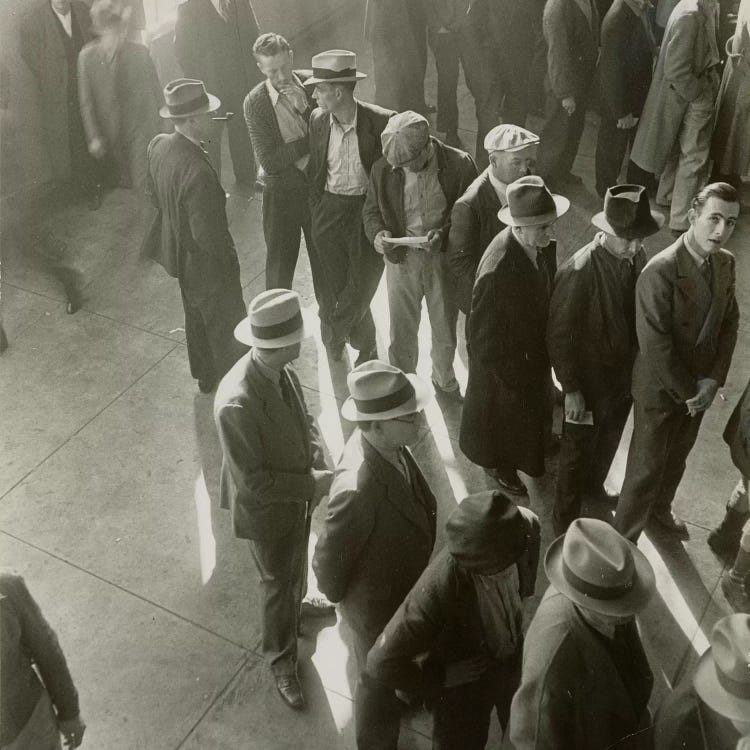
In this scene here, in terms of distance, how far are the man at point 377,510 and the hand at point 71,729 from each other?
1.11 metres

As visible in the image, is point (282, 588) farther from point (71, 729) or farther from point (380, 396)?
point (380, 396)

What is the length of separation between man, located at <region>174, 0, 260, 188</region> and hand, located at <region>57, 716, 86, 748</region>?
16.9ft

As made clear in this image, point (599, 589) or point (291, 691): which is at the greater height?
point (599, 589)

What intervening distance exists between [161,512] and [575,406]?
102 inches

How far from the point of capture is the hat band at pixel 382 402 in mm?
3672

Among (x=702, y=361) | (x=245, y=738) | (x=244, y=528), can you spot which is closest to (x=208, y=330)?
(x=244, y=528)

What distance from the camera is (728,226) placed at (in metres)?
4.29

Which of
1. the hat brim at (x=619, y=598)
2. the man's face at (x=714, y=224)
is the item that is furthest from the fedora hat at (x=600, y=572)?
the man's face at (x=714, y=224)

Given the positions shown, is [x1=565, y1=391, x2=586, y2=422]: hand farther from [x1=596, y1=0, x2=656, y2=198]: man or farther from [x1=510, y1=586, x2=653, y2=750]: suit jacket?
[x1=596, y1=0, x2=656, y2=198]: man

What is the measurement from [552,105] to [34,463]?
17.9 ft

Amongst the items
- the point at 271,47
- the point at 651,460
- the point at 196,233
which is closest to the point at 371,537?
the point at 651,460

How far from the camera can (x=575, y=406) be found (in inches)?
192

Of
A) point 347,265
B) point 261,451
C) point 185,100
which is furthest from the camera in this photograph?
point 347,265

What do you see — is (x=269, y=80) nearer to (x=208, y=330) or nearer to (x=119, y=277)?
(x=208, y=330)
